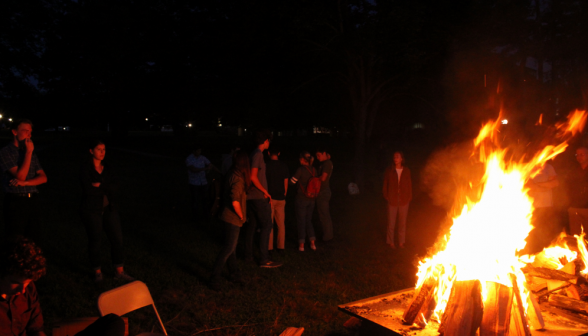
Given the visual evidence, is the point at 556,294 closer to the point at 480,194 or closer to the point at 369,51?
the point at 480,194

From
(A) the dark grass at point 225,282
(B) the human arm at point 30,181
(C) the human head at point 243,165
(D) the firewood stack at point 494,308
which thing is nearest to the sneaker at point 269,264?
(A) the dark grass at point 225,282

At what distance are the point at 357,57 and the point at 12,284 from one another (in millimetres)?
14263

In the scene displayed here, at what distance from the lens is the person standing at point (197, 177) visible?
1001 centimetres

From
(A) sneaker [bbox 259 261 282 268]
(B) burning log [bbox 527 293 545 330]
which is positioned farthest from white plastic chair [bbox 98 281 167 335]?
(B) burning log [bbox 527 293 545 330]

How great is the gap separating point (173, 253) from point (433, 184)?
737 centimetres

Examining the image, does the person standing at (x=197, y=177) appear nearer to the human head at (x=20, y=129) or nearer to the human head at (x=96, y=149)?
the human head at (x=96, y=149)

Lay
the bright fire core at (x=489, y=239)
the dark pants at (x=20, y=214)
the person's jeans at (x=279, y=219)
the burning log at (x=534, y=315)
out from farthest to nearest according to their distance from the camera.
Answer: the person's jeans at (x=279, y=219), the dark pants at (x=20, y=214), the bright fire core at (x=489, y=239), the burning log at (x=534, y=315)

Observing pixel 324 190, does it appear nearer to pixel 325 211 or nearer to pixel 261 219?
pixel 325 211

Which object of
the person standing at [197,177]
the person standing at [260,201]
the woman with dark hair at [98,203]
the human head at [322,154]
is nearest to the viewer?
the woman with dark hair at [98,203]

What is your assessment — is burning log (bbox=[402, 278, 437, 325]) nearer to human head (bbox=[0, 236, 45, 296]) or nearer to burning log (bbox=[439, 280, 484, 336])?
burning log (bbox=[439, 280, 484, 336])

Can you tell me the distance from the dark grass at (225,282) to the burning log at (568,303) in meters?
1.86

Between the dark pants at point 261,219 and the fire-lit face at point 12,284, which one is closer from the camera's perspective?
the fire-lit face at point 12,284

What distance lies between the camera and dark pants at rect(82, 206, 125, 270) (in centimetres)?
571

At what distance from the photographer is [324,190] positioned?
26.4 ft
